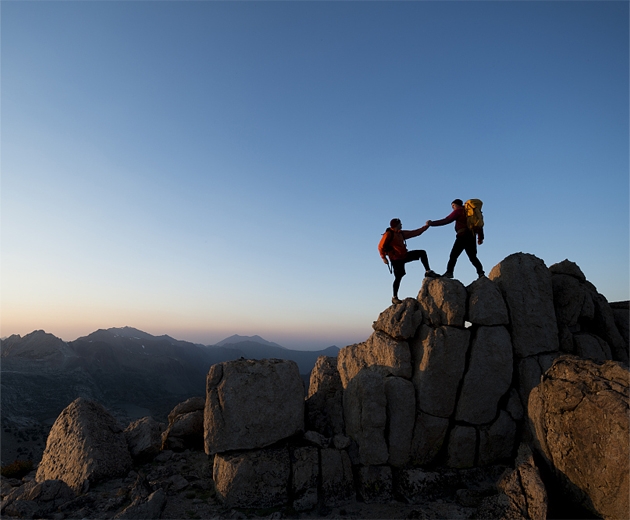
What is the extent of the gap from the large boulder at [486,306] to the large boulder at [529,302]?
20.1 inches

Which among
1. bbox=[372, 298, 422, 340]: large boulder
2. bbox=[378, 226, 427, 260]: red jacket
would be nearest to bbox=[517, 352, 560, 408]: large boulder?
bbox=[372, 298, 422, 340]: large boulder

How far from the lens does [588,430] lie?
11.3m

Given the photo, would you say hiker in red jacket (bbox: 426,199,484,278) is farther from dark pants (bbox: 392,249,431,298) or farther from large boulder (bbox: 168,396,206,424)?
large boulder (bbox: 168,396,206,424)

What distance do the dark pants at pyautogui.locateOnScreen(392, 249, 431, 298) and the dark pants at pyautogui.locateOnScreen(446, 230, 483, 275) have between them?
3.77ft

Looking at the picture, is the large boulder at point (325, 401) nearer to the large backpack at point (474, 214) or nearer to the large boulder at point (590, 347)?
the large backpack at point (474, 214)

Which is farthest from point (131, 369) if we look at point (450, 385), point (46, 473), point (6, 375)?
point (450, 385)

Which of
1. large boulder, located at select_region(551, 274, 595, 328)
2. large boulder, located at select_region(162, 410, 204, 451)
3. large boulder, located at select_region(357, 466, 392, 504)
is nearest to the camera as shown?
large boulder, located at select_region(357, 466, 392, 504)

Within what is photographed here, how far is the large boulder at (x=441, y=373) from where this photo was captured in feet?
50.0

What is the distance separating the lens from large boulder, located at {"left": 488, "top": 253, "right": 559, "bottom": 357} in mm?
15844

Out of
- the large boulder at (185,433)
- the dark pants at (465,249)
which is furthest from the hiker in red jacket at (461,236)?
the large boulder at (185,433)

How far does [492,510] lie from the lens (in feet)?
40.0

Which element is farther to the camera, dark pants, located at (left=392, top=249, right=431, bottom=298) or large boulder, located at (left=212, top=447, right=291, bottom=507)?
dark pants, located at (left=392, top=249, right=431, bottom=298)

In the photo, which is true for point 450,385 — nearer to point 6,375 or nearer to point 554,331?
point 554,331

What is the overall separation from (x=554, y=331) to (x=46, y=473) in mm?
23553
